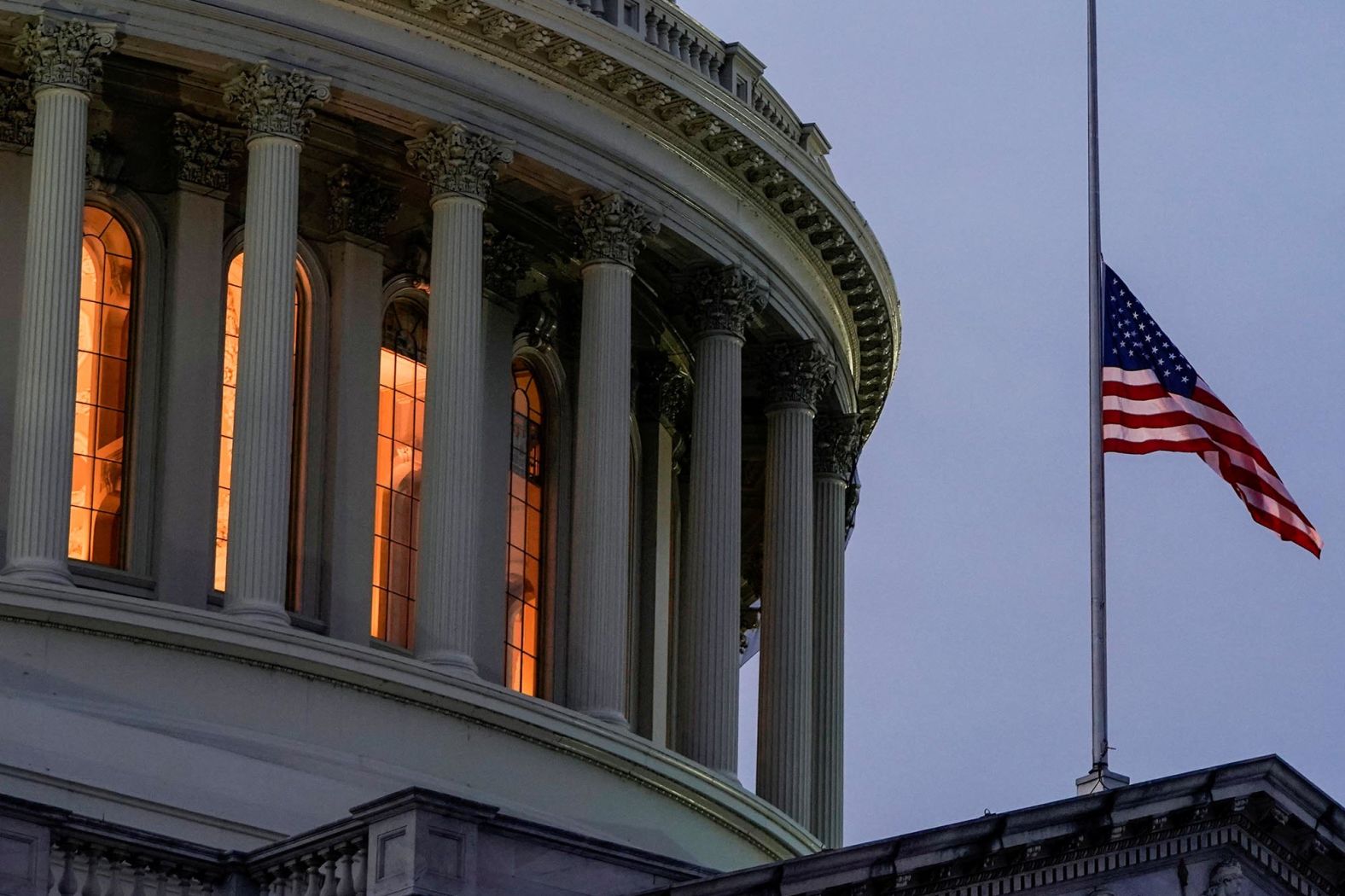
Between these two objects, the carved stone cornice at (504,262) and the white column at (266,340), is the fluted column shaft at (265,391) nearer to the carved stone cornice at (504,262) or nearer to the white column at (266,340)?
the white column at (266,340)

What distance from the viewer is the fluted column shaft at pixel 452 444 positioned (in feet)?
161

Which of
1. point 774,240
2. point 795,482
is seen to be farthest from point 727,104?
point 795,482

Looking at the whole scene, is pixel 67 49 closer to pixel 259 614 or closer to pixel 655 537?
pixel 259 614

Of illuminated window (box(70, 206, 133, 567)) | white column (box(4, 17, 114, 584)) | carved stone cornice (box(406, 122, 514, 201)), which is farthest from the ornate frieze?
white column (box(4, 17, 114, 584))

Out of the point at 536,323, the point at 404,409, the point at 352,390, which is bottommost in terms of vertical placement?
the point at 352,390

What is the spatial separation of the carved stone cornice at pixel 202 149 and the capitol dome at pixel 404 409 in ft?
0.15

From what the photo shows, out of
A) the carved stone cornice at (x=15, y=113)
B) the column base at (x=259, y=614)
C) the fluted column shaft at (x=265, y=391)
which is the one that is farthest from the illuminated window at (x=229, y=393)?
the carved stone cornice at (x=15, y=113)

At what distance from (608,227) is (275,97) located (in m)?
5.68

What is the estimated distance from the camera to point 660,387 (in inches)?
2296

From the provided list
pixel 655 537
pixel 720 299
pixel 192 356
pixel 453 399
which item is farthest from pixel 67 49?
pixel 655 537

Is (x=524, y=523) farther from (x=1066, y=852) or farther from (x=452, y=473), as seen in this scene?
(x=1066, y=852)

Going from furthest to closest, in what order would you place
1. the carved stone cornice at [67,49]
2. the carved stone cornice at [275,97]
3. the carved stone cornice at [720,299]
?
the carved stone cornice at [720,299]
the carved stone cornice at [275,97]
the carved stone cornice at [67,49]

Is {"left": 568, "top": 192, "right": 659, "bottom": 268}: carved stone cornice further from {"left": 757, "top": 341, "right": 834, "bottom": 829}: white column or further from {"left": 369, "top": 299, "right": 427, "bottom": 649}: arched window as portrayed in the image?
{"left": 757, "top": 341, "right": 834, "bottom": 829}: white column

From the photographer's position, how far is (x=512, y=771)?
48062mm
